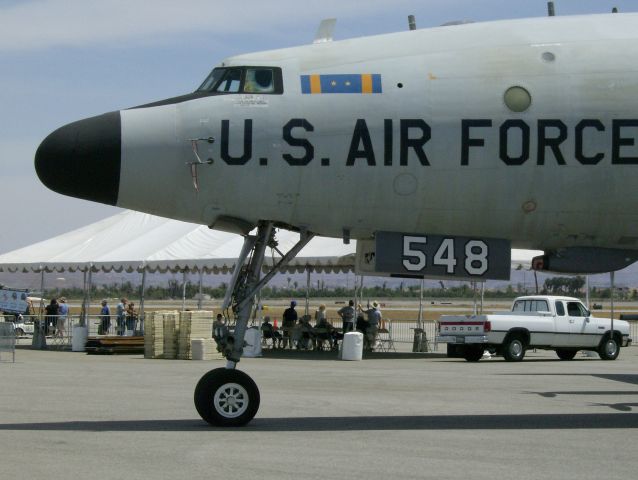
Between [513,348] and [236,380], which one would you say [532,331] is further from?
[236,380]

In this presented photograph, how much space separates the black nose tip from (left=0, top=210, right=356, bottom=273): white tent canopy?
65.3 ft

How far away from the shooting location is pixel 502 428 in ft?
44.0

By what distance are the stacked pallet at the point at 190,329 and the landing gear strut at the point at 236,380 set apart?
665 inches

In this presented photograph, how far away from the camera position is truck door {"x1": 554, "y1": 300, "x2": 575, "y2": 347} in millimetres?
31312

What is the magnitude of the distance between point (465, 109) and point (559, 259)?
2.19 m

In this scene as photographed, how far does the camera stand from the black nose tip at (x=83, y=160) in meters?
12.5

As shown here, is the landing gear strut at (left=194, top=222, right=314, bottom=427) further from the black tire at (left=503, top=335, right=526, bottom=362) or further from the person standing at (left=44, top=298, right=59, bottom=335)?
the person standing at (left=44, top=298, right=59, bottom=335)

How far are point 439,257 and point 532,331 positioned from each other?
18633 mm

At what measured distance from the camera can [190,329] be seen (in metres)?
30.1

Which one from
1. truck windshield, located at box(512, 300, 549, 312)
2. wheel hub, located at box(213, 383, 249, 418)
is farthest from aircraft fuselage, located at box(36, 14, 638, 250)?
truck windshield, located at box(512, 300, 549, 312)

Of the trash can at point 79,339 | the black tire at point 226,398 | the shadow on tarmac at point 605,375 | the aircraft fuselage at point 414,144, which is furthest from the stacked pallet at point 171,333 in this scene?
the aircraft fuselage at point 414,144

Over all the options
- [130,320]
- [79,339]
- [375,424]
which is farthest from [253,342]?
[375,424]

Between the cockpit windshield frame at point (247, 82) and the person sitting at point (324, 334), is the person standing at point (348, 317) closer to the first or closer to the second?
the person sitting at point (324, 334)

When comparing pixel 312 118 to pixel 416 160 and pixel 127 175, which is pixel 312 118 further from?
pixel 127 175
